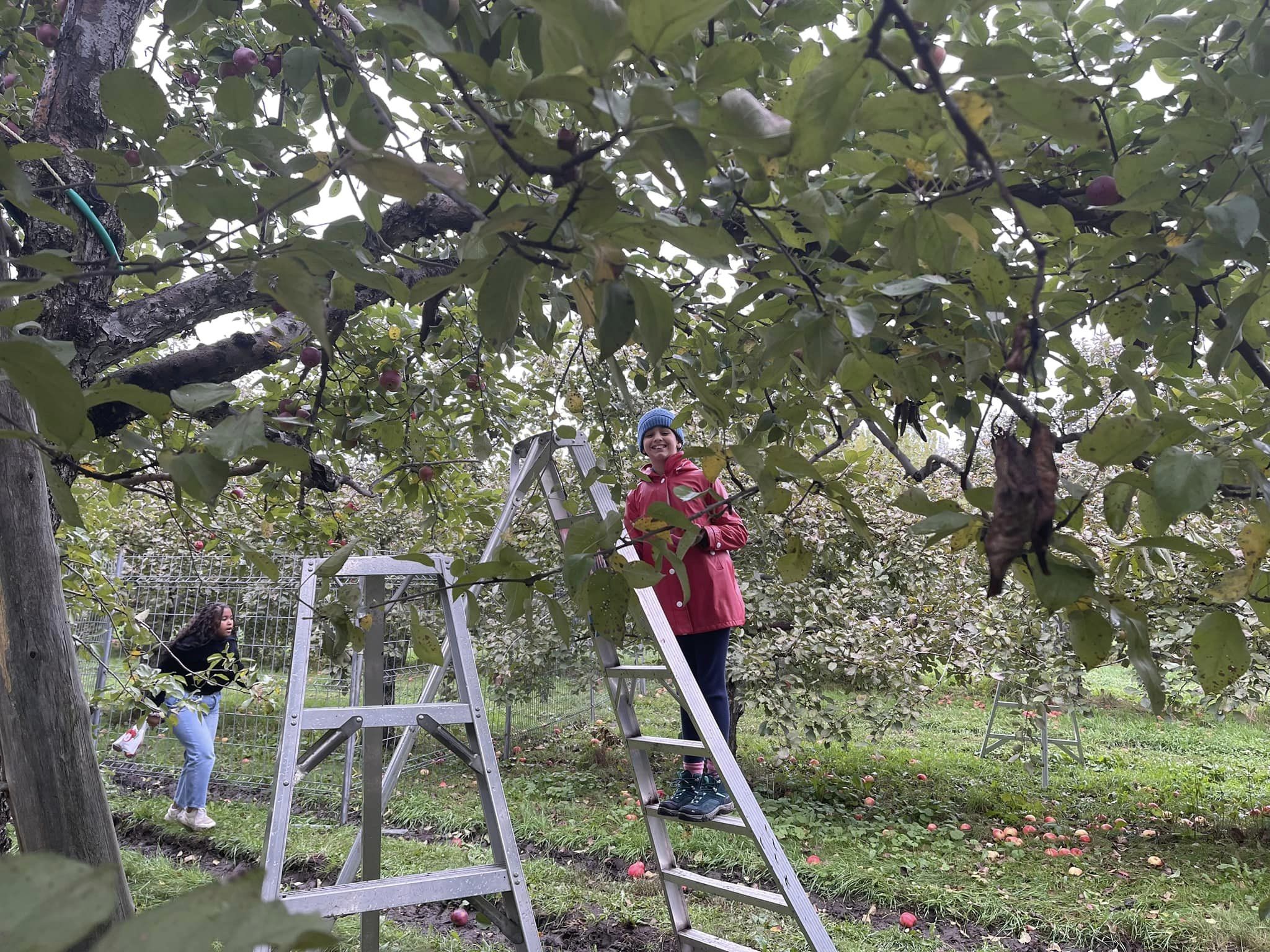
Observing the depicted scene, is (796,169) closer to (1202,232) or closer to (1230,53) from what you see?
(1202,232)

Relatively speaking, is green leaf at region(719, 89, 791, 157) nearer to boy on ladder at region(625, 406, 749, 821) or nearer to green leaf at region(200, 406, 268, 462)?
green leaf at region(200, 406, 268, 462)

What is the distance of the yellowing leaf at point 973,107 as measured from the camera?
59 centimetres

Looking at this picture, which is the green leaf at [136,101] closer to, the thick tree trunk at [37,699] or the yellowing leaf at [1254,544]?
the thick tree trunk at [37,699]

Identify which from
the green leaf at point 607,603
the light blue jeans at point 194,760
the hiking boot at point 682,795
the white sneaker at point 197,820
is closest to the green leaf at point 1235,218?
the green leaf at point 607,603

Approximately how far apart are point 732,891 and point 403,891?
0.95 metres

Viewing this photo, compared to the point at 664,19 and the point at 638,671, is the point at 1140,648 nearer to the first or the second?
the point at 664,19

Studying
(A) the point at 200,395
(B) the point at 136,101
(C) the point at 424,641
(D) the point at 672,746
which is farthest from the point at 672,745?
(B) the point at 136,101

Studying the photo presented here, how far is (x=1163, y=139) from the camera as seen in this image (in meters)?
0.81

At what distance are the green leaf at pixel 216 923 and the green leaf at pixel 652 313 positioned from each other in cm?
48

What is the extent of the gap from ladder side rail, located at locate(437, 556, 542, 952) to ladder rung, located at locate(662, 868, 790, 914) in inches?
18.8

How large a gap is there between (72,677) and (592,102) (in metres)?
1.25

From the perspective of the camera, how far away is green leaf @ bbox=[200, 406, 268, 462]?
677 millimetres

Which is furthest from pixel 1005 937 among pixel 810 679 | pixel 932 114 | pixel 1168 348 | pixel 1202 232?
pixel 932 114

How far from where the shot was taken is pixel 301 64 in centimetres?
100
